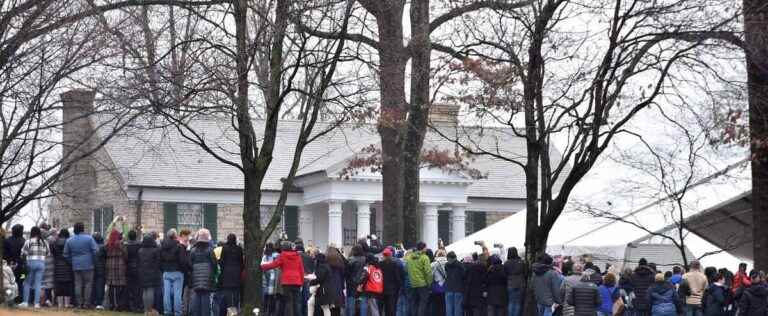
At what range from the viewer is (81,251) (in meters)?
24.4

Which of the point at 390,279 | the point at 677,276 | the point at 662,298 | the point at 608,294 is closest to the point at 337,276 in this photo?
the point at 390,279

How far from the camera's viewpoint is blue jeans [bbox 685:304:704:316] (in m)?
25.0

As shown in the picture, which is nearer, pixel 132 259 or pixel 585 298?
pixel 585 298

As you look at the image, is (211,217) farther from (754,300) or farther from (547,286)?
(754,300)

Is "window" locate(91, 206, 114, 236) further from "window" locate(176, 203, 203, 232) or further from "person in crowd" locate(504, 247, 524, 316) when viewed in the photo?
"person in crowd" locate(504, 247, 524, 316)

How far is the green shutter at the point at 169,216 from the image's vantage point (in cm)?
4584

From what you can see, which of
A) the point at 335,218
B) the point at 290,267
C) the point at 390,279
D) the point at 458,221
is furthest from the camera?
the point at 458,221

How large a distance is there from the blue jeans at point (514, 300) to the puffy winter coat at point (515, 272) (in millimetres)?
83

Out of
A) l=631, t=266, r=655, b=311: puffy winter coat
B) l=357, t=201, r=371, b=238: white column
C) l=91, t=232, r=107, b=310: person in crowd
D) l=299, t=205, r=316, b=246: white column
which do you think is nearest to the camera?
l=91, t=232, r=107, b=310: person in crowd

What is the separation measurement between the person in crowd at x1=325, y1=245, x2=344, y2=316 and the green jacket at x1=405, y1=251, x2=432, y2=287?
5.29 ft

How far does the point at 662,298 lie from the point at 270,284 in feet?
22.7

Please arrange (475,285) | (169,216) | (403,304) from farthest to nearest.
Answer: (169,216) < (403,304) < (475,285)

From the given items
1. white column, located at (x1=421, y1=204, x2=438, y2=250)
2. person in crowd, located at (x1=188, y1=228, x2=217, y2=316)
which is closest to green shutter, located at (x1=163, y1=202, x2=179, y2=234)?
white column, located at (x1=421, y1=204, x2=438, y2=250)

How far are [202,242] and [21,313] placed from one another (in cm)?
323
